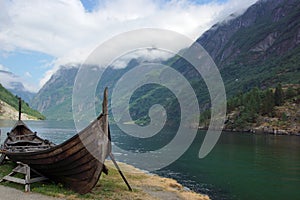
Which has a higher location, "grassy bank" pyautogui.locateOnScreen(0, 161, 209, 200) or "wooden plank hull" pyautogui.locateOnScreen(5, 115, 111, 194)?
"wooden plank hull" pyautogui.locateOnScreen(5, 115, 111, 194)

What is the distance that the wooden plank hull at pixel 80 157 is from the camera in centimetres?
2072

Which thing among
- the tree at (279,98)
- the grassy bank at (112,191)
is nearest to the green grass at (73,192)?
the grassy bank at (112,191)

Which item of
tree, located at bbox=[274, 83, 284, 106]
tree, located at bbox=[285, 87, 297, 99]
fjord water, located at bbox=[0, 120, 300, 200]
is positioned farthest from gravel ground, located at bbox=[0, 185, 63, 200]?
tree, located at bbox=[285, 87, 297, 99]

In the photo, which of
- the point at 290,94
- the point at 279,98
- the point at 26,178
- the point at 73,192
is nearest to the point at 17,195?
the point at 26,178

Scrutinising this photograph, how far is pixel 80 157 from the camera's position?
20984 mm

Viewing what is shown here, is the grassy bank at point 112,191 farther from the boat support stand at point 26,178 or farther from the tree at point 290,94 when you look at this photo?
the tree at point 290,94

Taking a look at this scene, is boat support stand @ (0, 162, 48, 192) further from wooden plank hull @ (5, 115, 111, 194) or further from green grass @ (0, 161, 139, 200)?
wooden plank hull @ (5, 115, 111, 194)

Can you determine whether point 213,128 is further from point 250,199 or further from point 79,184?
point 79,184

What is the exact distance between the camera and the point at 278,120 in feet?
438

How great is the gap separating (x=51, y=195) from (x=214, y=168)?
32532mm

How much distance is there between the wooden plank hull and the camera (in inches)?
816

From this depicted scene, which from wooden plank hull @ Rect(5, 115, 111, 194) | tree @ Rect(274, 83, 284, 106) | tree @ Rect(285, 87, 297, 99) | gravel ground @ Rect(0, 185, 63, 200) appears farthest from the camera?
tree @ Rect(285, 87, 297, 99)

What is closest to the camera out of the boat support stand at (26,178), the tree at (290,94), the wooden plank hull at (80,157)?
the wooden plank hull at (80,157)

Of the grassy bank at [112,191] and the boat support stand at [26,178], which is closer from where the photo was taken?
the grassy bank at [112,191]
